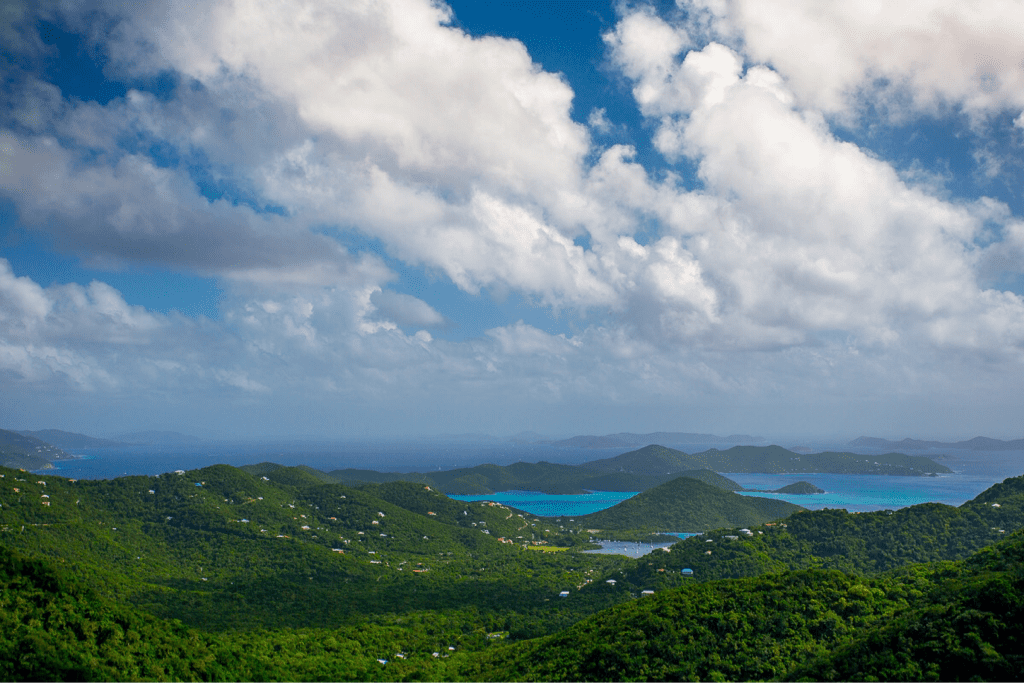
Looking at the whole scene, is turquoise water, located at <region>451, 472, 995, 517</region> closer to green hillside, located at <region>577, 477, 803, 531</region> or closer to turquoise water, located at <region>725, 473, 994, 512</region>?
turquoise water, located at <region>725, 473, 994, 512</region>

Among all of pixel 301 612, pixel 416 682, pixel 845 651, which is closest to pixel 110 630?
pixel 416 682

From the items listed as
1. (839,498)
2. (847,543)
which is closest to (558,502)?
(839,498)

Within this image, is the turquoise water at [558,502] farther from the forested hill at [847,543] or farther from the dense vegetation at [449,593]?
the forested hill at [847,543]

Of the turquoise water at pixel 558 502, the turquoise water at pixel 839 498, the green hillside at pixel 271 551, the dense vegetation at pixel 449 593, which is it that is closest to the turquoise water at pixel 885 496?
the turquoise water at pixel 839 498

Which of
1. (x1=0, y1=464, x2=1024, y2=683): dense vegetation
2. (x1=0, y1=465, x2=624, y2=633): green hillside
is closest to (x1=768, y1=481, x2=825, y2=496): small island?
(x1=0, y1=465, x2=624, y2=633): green hillside

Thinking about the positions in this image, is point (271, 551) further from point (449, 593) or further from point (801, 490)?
point (801, 490)
